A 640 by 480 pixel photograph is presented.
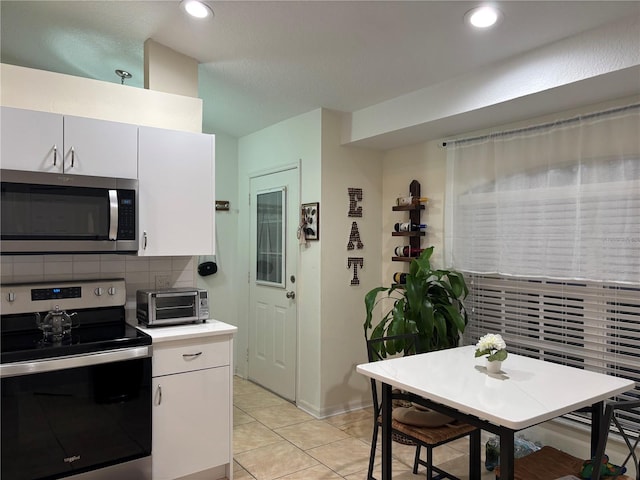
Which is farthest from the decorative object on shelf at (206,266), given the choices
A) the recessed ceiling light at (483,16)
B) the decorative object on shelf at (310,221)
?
the recessed ceiling light at (483,16)

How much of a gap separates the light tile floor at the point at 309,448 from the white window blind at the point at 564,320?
0.86 meters

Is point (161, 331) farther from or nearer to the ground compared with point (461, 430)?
farther from the ground

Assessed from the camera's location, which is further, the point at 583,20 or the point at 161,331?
the point at 161,331

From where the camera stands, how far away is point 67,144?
93.6 inches

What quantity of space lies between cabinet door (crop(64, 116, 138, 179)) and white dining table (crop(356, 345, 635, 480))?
5.65ft

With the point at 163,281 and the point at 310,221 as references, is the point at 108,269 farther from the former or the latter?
the point at 310,221

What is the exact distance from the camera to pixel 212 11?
7.63ft

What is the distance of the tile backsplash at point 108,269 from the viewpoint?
100 inches

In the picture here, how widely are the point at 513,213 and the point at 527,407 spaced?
5.09ft

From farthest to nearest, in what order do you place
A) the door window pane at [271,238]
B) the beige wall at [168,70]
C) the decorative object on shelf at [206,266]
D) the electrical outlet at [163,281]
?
the decorative object on shelf at [206,266]
the door window pane at [271,238]
the electrical outlet at [163,281]
the beige wall at [168,70]

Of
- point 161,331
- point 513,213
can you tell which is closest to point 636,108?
point 513,213

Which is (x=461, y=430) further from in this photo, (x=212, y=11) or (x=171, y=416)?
(x=212, y=11)

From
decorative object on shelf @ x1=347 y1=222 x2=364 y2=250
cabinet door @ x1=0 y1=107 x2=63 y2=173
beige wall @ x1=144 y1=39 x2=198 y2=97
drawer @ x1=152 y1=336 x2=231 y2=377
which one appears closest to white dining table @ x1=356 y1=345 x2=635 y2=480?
drawer @ x1=152 y1=336 x2=231 y2=377

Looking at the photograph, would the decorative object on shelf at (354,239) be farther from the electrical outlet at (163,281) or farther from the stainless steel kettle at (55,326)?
the stainless steel kettle at (55,326)
